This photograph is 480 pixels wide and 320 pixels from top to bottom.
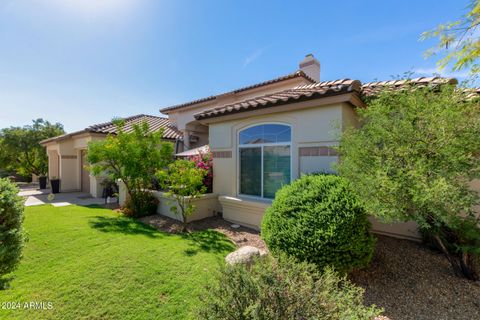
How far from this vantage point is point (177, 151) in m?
17.5

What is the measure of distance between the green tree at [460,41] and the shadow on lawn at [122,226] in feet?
33.5

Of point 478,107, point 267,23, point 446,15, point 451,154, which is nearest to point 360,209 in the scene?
point 451,154

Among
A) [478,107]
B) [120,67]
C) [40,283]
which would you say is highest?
[120,67]

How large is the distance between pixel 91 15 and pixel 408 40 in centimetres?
1121

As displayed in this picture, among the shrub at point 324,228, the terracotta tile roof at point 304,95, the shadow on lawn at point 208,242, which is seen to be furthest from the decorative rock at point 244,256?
the terracotta tile roof at point 304,95

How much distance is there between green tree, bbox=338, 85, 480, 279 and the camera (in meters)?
3.44

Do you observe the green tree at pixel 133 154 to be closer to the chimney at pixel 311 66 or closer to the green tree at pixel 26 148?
the chimney at pixel 311 66

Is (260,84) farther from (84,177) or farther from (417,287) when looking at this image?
(84,177)

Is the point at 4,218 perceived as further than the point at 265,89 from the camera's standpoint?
No

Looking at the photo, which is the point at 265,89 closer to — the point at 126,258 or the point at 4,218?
the point at 126,258

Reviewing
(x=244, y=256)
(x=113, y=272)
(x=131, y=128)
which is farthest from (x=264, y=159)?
(x=131, y=128)

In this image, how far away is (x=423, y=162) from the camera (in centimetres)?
369

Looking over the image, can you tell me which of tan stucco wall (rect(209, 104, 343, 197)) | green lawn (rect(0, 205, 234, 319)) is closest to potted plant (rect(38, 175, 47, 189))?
green lawn (rect(0, 205, 234, 319))

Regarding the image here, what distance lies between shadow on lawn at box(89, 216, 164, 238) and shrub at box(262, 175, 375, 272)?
5200 mm
